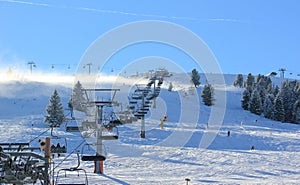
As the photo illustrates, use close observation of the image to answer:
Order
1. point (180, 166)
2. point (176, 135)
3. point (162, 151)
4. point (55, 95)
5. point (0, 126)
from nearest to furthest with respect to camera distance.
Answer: point (180, 166)
point (162, 151)
point (176, 135)
point (0, 126)
point (55, 95)

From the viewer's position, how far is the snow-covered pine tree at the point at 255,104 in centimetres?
8944

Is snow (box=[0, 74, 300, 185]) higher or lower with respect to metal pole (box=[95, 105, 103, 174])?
lower

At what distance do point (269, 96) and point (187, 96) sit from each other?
17.7 metres

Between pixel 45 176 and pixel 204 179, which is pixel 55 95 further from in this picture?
pixel 45 176

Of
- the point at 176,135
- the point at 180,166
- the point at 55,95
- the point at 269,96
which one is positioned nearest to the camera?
the point at 180,166

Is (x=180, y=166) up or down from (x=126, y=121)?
down

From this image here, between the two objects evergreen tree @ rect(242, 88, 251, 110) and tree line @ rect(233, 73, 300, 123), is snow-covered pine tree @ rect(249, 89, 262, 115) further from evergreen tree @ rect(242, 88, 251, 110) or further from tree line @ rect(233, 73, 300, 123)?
evergreen tree @ rect(242, 88, 251, 110)

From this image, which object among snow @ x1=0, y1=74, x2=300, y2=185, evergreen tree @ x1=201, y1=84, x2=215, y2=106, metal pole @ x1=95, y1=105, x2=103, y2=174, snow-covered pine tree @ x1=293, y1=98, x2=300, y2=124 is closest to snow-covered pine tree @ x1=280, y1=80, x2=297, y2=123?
snow-covered pine tree @ x1=293, y1=98, x2=300, y2=124

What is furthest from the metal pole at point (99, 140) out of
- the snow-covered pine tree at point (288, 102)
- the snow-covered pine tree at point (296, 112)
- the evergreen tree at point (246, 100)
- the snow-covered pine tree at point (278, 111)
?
the evergreen tree at point (246, 100)

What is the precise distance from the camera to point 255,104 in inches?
3541

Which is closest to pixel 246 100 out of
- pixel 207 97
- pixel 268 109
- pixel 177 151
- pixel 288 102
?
pixel 288 102

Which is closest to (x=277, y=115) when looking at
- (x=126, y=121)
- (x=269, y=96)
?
(x=269, y=96)

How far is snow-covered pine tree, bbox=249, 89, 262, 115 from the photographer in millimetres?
89438

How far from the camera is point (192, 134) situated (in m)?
49.9
